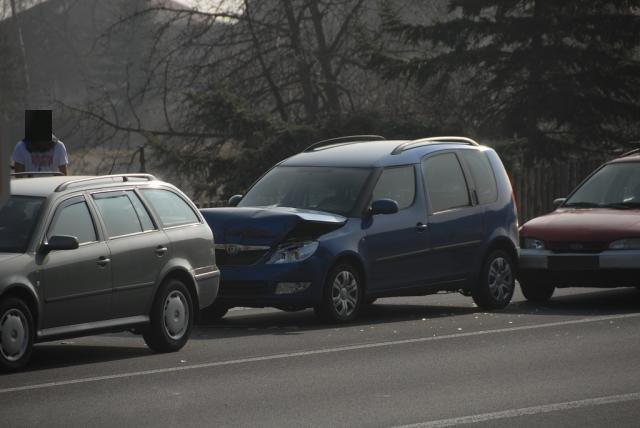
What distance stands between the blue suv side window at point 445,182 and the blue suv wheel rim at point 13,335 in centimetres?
576

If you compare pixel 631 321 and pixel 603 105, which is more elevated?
pixel 603 105

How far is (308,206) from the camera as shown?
14891 millimetres

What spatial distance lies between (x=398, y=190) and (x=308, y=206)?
955 mm

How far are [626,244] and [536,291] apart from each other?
4.59 feet

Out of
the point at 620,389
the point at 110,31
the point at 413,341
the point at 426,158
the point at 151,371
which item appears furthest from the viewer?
the point at 110,31

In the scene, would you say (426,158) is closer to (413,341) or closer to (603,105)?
(413,341)

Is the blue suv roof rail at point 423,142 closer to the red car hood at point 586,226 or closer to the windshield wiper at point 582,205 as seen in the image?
the red car hood at point 586,226

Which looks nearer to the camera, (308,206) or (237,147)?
(308,206)

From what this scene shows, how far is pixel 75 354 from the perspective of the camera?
12125 millimetres

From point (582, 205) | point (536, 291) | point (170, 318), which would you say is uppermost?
point (582, 205)

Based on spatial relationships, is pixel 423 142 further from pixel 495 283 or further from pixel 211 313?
pixel 211 313

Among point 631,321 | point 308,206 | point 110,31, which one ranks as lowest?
point 631,321

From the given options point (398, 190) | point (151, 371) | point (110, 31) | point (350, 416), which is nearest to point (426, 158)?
point (398, 190)

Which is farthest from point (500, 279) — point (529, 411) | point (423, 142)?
point (529, 411)
